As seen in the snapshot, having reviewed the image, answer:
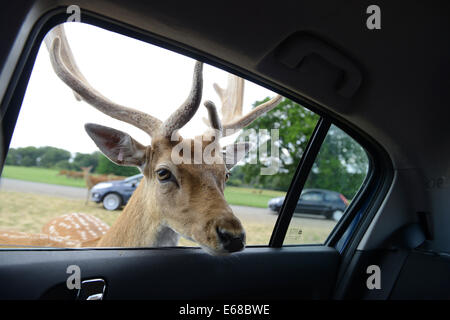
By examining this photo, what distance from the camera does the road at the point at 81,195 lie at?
1.66 meters

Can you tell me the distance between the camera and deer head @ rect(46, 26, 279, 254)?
1629mm

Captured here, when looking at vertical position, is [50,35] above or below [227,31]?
below

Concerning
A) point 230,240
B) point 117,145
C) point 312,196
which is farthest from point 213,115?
point 312,196

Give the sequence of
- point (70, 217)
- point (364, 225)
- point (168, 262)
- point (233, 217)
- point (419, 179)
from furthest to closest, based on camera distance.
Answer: point (364, 225), point (419, 179), point (70, 217), point (168, 262), point (233, 217)

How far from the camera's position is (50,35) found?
1504mm

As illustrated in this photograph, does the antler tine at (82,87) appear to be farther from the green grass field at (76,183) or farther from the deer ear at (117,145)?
the green grass field at (76,183)

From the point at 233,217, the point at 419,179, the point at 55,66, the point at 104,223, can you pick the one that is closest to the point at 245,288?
the point at 233,217

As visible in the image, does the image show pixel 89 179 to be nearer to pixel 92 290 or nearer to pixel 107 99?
pixel 107 99

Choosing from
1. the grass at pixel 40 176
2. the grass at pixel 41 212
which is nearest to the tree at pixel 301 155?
the grass at pixel 41 212

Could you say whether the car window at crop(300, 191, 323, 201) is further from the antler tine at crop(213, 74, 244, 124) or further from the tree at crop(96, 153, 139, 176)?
the tree at crop(96, 153, 139, 176)

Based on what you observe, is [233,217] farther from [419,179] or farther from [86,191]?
[419,179]

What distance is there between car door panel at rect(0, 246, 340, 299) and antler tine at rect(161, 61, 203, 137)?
760 mm

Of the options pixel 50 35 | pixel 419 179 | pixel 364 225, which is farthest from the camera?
pixel 364 225

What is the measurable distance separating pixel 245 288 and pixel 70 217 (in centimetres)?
127
